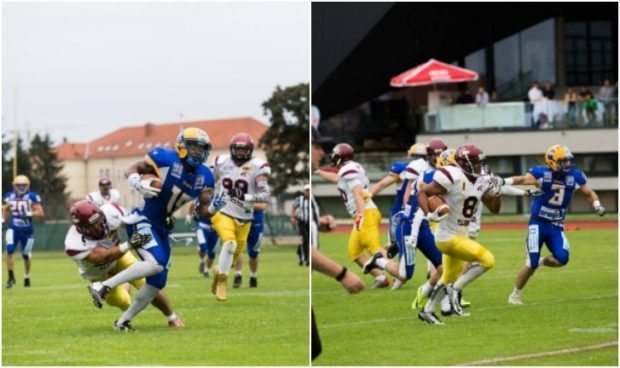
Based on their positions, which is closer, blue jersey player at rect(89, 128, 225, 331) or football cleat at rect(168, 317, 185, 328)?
blue jersey player at rect(89, 128, 225, 331)

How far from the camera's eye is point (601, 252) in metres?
15.5

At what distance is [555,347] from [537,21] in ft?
81.5

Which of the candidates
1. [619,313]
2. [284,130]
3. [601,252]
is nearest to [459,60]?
[601,252]

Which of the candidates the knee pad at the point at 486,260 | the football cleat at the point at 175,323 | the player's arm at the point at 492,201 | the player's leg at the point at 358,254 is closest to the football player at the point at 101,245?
the football cleat at the point at 175,323

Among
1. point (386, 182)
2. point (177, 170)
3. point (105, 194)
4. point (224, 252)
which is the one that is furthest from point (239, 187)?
point (177, 170)

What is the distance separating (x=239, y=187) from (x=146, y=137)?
16012mm

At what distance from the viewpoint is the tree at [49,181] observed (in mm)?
27609

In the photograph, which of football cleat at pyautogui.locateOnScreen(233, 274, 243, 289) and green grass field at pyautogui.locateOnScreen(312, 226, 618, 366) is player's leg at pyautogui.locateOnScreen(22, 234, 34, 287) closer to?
football cleat at pyautogui.locateOnScreen(233, 274, 243, 289)

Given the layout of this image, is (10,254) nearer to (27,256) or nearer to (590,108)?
(27,256)

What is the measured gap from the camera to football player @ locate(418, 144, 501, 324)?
8500 millimetres

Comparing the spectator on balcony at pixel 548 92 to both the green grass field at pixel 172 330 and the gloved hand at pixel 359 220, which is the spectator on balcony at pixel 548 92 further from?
the gloved hand at pixel 359 220

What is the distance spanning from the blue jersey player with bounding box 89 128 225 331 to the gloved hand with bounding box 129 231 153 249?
0.04 m

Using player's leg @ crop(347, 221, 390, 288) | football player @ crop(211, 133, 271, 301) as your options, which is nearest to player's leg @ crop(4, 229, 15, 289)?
football player @ crop(211, 133, 271, 301)

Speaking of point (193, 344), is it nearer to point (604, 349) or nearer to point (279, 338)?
point (279, 338)
